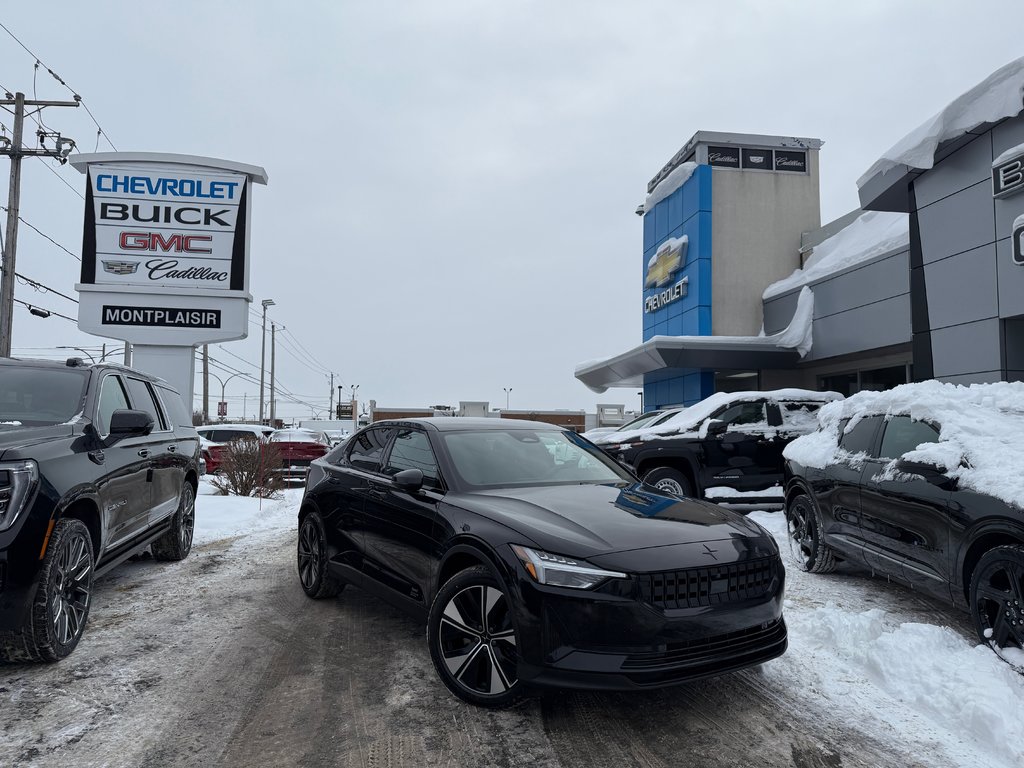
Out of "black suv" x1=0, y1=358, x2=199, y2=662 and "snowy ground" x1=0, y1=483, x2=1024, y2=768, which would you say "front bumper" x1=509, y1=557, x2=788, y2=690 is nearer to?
"snowy ground" x1=0, y1=483, x2=1024, y2=768

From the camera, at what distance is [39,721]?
3365 millimetres

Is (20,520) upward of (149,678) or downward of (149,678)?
upward

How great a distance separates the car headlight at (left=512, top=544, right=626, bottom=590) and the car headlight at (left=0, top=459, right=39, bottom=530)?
278cm

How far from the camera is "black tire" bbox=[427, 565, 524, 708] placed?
3324mm

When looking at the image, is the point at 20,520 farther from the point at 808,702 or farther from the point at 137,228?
the point at 137,228

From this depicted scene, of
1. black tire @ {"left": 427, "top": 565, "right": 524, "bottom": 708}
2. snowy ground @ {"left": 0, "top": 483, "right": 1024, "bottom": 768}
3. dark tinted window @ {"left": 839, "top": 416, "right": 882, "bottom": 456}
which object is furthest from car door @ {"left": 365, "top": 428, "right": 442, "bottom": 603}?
dark tinted window @ {"left": 839, "top": 416, "right": 882, "bottom": 456}

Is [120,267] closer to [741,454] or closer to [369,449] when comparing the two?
[369,449]

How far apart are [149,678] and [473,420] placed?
105 inches

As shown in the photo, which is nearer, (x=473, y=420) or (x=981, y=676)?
(x=981, y=676)

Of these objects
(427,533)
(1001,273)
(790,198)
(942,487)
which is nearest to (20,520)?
(427,533)

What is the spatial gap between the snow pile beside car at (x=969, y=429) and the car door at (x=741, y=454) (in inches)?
153

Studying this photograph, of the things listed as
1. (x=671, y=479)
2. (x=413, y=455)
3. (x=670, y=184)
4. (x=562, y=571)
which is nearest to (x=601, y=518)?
(x=562, y=571)

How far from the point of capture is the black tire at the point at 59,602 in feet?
12.7

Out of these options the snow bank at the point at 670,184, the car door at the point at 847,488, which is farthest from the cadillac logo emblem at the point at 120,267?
the snow bank at the point at 670,184
